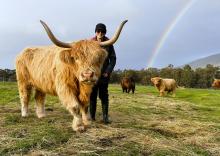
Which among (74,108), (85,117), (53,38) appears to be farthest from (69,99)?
(53,38)

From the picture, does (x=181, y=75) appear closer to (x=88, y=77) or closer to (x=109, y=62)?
(x=109, y=62)

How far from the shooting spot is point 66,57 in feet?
28.6

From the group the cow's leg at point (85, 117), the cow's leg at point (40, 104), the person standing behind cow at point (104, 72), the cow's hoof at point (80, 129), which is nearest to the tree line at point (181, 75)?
the cow's leg at point (40, 104)

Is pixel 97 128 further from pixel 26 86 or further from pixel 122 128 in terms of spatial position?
pixel 26 86

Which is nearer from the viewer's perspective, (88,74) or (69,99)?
→ (88,74)

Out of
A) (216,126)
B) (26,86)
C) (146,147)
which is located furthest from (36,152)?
(216,126)

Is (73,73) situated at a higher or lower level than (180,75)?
lower

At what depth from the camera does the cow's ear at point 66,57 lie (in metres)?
8.70

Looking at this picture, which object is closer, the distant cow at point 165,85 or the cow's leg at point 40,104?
the cow's leg at point 40,104

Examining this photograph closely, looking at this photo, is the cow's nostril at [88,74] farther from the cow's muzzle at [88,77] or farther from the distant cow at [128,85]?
the distant cow at [128,85]

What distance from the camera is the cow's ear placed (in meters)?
8.70

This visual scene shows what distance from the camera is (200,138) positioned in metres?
8.80

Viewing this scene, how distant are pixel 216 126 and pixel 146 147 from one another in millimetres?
3814

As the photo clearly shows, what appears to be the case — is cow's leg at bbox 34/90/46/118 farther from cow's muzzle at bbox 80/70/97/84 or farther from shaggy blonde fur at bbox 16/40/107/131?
cow's muzzle at bbox 80/70/97/84
